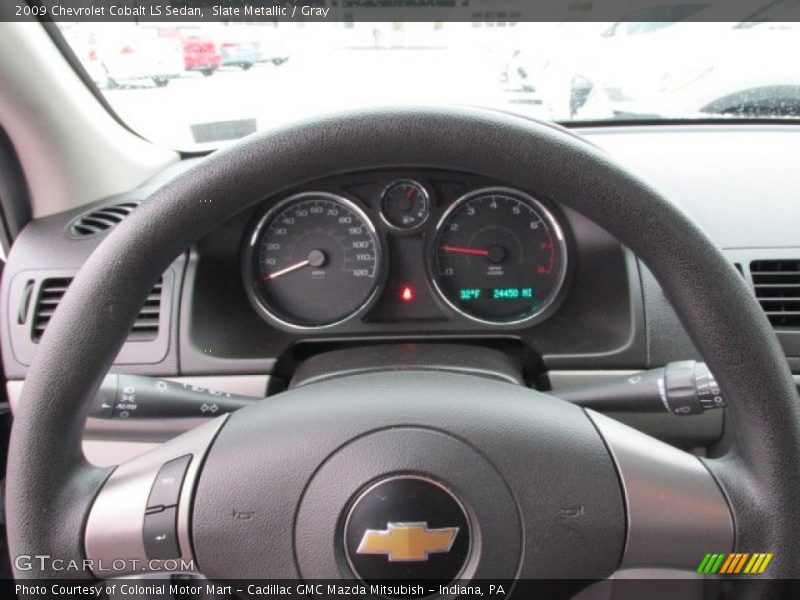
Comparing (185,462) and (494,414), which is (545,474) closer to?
(494,414)

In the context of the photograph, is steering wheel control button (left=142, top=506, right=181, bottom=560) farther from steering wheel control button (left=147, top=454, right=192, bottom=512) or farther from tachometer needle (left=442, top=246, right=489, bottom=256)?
tachometer needle (left=442, top=246, right=489, bottom=256)

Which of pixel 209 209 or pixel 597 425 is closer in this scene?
pixel 209 209

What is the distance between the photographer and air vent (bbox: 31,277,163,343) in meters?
1.89

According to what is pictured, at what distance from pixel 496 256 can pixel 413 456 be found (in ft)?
3.50

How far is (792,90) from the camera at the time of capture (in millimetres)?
2490

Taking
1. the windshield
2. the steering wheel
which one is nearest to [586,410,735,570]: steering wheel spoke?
the steering wheel

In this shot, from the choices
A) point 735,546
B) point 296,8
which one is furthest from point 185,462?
point 296,8

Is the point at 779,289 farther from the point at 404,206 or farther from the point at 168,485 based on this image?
the point at 168,485

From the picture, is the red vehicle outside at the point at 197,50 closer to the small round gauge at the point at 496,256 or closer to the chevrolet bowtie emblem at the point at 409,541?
the small round gauge at the point at 496,256

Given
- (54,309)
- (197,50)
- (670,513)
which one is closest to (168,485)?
(670,513)

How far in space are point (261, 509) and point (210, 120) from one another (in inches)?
66.9

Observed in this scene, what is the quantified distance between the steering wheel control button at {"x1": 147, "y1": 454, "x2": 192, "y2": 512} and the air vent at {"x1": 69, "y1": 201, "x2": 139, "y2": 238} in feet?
3.56

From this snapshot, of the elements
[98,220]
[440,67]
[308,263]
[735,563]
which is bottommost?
[735,563]

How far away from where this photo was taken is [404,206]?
209cm
